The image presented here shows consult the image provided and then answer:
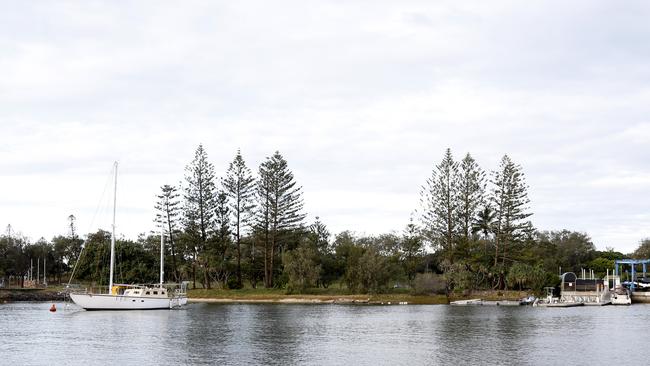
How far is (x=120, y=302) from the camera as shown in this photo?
7556cm

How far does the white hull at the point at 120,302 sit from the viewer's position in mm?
73875

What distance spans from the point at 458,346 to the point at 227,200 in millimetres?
73787

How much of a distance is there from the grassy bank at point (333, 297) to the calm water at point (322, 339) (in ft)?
83.0

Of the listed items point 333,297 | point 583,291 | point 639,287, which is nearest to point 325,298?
point 333,297

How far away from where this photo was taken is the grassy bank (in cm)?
9612

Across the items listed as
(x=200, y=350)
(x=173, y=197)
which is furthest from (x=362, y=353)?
(x=173, y=197)

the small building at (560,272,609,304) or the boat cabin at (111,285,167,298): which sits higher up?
the boat cabin at (111,285,167,298)

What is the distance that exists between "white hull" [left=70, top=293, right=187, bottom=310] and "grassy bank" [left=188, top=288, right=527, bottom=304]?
2278 cm

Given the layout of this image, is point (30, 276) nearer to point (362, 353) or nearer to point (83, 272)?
point (83, 272)

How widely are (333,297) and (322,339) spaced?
173ft

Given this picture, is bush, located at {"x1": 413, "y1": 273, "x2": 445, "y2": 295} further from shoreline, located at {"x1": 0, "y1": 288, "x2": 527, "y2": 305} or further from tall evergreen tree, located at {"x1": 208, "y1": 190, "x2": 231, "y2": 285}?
tall evergreen tree, located at {"x1": 208, "y1": 190, "x2": 231, "y2": 285}

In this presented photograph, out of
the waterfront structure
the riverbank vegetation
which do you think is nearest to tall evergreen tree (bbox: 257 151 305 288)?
the riverbank vegetation

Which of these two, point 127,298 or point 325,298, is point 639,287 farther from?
point 127,298

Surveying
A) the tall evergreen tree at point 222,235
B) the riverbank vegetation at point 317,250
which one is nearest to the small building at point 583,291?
the riverbank vegetation at point 317,250
